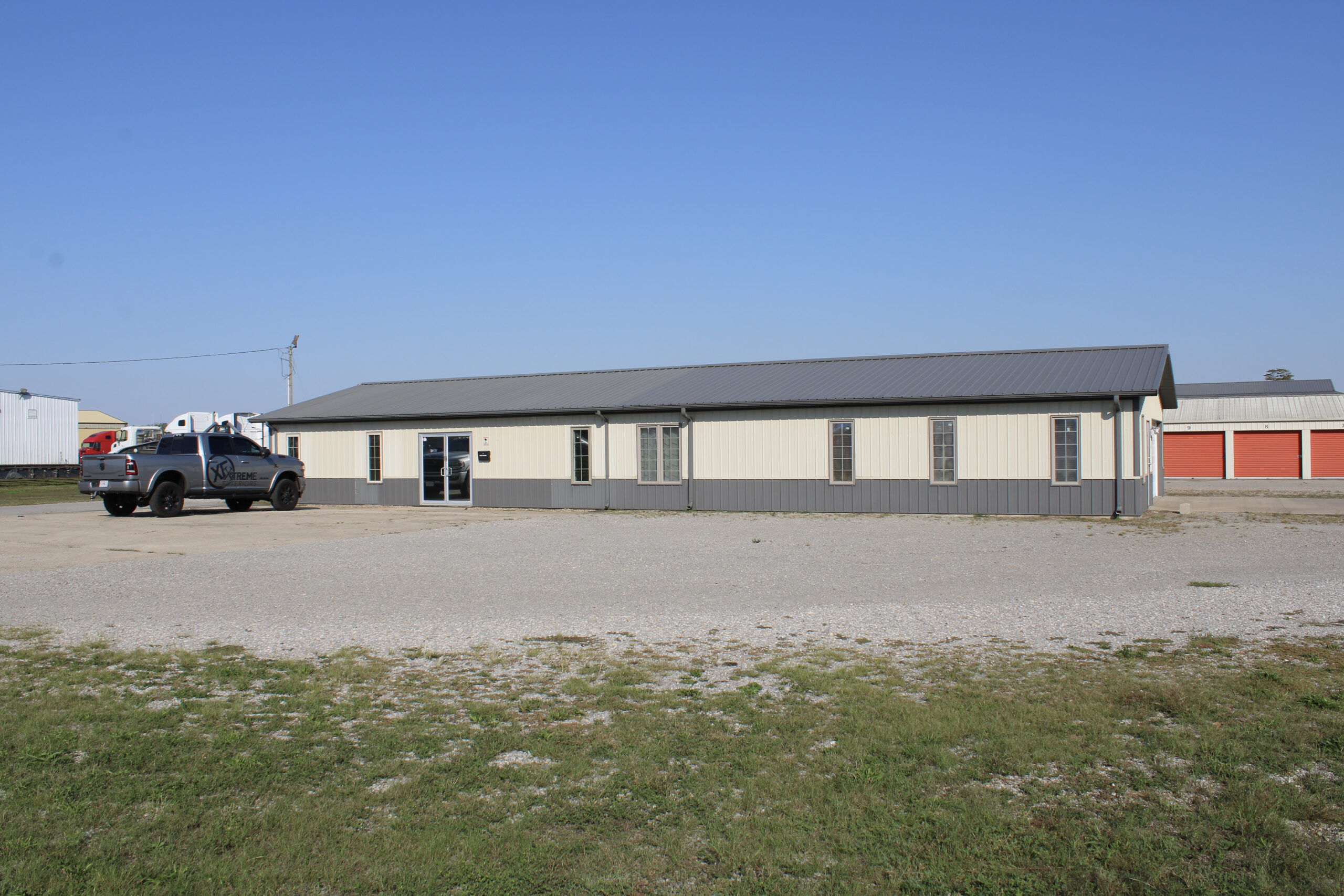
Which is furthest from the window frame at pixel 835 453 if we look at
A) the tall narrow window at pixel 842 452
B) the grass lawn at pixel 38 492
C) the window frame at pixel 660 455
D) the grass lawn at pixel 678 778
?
Result: the grass lawn at pixel 38 492

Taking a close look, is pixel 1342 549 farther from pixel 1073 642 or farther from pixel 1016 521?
pixel 1073 642

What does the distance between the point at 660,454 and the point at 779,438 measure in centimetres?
311

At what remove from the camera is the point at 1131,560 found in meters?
12.9

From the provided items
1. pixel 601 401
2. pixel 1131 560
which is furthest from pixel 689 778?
pixel 601 401

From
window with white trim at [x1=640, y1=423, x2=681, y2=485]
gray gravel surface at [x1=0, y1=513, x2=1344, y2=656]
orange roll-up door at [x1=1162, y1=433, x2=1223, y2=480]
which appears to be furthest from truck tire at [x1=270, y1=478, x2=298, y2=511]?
orange roll-up door at [x1=1162, y1=433, x2=1223, y2=480]

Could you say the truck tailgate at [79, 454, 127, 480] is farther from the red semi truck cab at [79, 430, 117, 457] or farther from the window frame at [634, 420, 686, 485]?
the red semi truck cab at [79, 430, 117, 457]

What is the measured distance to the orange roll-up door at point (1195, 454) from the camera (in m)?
39.3

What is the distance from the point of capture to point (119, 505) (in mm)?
22672

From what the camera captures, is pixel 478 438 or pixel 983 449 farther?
pixel 478 438

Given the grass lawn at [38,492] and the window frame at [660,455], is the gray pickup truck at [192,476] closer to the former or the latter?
the grass lawn at [38,492]

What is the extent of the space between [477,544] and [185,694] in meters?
9.88

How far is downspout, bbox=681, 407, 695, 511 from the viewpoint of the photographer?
2434cm

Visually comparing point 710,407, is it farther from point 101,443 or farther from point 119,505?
point 101,443

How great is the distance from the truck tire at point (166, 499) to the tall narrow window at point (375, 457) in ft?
20.5
